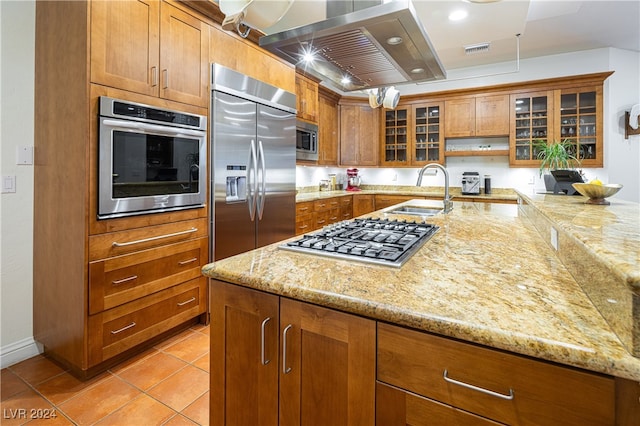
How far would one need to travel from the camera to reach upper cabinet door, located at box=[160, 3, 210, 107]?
2191 mm

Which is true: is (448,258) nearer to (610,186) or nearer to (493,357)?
(493,357)

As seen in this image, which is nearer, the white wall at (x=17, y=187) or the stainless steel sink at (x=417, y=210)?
the white wall at (x=17, y=187)

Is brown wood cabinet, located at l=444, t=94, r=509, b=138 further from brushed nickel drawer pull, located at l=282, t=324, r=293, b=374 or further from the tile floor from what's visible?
brushed nickel drawer pull, located at l=282, t=324, r=293, b=374

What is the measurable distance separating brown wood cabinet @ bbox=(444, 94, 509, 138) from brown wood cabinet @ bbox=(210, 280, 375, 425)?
15.4 ft

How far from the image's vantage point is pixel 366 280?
0.93 meters

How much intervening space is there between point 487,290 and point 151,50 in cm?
234

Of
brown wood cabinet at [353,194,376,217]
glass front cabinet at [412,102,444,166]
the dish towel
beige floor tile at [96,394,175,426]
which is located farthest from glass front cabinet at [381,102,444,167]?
beige floor tile at [96,394,175,426]

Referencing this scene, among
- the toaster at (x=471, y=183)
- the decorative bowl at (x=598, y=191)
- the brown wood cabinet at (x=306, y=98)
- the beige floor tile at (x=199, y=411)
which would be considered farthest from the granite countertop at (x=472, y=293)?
the toaster at (x=471, y=183)

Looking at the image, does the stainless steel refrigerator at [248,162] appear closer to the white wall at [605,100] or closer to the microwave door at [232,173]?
the microwave door at [232,173]

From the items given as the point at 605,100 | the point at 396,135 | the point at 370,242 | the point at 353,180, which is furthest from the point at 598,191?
the point at 353,180

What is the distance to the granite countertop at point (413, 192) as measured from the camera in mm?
4488

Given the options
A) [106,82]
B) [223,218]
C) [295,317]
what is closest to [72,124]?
[106,82]

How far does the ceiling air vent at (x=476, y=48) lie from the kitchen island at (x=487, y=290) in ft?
10.9

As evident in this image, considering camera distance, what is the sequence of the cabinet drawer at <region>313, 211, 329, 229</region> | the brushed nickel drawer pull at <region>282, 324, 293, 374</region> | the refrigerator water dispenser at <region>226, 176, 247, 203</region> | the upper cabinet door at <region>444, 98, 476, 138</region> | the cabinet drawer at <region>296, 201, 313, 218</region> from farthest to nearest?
1. the upper cabinet door at <region>444, 98, 476, 138</region>
2. the cabinet drawer at <region>313, 211, 329, 229</region>
3. the cabinet drawer at <region>296, 201, 313, 218</region>
4. the refrigerator water dispenser at <region>226, 176, 247, 203</region>
5. the brushed nickel drawer pull at <region>282, 324, 293, 374</region>
